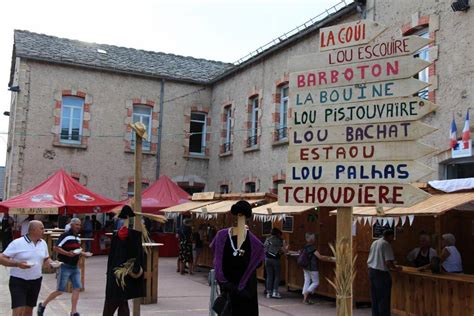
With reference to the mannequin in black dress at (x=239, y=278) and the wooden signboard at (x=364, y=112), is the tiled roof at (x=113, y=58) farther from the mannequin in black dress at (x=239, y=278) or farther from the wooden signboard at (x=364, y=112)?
the wooden signboard at (x=364, y=112)

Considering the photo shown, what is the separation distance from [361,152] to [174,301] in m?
8.17

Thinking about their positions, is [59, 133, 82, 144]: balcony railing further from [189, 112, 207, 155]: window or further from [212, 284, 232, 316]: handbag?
[212, 284, 232, 316]: handbag

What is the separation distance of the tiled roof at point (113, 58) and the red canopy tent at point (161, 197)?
5572mm

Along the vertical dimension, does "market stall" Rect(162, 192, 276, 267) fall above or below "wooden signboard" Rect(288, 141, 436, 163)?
below

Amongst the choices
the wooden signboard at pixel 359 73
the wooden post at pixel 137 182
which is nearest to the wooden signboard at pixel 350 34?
the wooden signboard at pixel 359 73

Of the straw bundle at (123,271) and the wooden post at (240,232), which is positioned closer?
the wooden post at (240,232)

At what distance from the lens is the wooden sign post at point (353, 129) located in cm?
374

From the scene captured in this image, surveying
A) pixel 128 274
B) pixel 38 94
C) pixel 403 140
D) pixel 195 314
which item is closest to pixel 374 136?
pixel 403 140

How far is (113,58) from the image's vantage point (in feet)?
79.0

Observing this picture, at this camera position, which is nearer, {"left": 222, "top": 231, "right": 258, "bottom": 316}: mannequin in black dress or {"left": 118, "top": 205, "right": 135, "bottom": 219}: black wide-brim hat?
{"left": 222, "top": 231, "right": 258, "bottom": 316}: mannequin in black dress

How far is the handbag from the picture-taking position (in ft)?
17.2

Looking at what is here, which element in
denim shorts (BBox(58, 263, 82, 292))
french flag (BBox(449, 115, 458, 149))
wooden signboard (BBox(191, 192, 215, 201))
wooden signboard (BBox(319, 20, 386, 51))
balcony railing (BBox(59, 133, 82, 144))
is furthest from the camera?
balcony railing (BBox(59, 133, 82, 144))

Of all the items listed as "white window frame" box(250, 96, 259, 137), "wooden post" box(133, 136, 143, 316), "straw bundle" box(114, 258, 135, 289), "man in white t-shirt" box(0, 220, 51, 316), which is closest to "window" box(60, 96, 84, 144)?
"white window frame" box(250, 96, 259, 137)

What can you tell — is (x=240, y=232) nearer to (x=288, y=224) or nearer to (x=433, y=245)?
(x=433, y=245)
